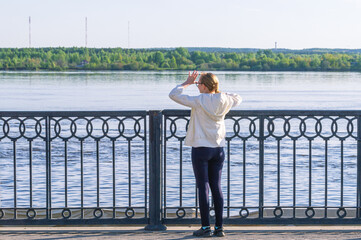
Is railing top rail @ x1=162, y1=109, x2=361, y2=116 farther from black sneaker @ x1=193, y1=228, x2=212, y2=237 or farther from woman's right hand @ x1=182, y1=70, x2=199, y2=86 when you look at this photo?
black sneaker @ x1=193, y1=228, x2=212, y2=237

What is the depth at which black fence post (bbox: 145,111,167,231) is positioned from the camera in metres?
7.03

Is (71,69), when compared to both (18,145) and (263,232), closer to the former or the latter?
(18,145)

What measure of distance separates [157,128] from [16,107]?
38.9 m

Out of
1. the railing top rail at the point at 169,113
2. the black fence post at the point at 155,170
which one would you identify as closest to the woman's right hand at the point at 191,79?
the railing top rail at the point at 169,113

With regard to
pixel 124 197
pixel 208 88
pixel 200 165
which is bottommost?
pixel 124 197

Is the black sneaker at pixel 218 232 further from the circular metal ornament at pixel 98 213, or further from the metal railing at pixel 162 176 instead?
the circular metal ornament at pixel 98 213

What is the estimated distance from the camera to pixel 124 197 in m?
14.6

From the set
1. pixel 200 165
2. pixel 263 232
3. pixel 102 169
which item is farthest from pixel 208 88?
pixel 102 169

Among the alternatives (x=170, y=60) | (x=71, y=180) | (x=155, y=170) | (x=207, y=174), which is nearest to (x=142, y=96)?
(x=71, y=180)

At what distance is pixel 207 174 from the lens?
260 inches

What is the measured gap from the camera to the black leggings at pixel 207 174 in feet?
21.4

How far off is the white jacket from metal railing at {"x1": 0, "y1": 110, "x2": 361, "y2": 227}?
32 cm

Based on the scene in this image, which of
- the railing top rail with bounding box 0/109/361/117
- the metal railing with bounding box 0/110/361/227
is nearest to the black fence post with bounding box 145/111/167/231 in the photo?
the metal railing with bounding box 0/110/361/227

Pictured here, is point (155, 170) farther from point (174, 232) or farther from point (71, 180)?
point (71, 180)
